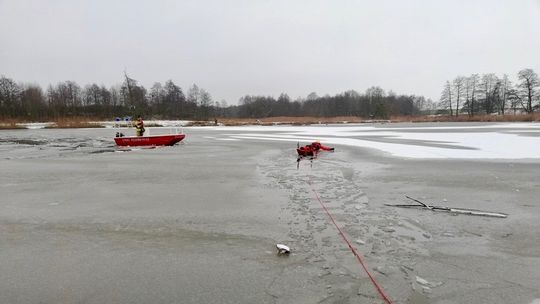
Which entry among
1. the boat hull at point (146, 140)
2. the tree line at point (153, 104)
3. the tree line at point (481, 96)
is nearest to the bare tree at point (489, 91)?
the tree line at point (481, 96)

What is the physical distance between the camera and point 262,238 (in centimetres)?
528

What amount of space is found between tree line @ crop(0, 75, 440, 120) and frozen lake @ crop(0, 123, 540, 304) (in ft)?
188

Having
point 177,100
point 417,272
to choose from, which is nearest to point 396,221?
point 417,272

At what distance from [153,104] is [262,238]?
91453mm

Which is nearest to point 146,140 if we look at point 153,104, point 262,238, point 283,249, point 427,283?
point 262,238

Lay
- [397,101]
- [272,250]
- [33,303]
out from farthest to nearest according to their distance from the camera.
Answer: [397,101]
[272,250]
[33,303]

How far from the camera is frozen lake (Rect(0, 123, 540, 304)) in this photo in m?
3.70

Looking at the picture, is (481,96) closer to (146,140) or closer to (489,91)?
(489,91)

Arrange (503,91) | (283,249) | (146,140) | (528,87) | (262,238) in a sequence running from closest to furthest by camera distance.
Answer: (283,249)
(262,238)
(146,140)
(528,87)
(503,91)

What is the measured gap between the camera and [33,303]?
11.4ft

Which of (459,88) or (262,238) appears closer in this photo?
(262,238)

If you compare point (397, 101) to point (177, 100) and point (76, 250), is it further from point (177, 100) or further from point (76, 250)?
point (76, 250)

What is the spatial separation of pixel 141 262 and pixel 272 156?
1105 cm

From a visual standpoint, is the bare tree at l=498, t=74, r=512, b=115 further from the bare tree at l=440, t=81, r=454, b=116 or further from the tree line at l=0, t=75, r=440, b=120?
the tree line at l=0, t=75, r=440, b=120
